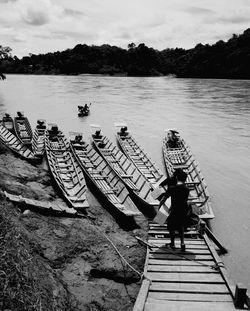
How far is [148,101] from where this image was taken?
46.2 m

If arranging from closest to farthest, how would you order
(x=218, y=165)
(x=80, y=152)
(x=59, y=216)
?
1. (x=59, y=216)
2. (x=80, y=152)
3. (x=218, y=165)

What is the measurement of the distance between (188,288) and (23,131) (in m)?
18.4

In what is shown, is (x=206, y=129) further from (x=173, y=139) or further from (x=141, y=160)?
(x=141, y=160)

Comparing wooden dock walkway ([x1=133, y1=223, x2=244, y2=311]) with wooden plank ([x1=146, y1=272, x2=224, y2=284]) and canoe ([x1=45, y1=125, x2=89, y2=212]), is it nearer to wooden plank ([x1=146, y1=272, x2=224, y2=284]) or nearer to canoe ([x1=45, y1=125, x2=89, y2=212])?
wooden plank ([x1=146, y1=272, x2=224, y2=284])

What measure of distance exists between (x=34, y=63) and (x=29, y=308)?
442 ft

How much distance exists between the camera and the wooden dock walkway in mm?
5840

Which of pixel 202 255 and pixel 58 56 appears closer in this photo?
pixel 202 255

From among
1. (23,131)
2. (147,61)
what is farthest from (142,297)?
(147,61)

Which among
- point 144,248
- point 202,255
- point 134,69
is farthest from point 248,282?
point 134,69

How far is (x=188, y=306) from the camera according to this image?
5.78 metres

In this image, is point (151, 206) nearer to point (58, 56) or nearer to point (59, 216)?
point (59, 216)

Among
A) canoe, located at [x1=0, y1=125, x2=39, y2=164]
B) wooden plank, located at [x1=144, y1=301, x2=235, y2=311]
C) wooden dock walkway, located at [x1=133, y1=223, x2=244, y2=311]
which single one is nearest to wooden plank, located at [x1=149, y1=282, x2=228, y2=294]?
wooden dock walkway, located at [x1=133, y1=223, x2=244, y2=311]

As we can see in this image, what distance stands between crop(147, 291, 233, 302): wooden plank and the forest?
7903cm

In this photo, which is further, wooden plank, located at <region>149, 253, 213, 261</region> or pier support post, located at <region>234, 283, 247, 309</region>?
wooden plank, located at <region>149, 253, 213, 261</region>
